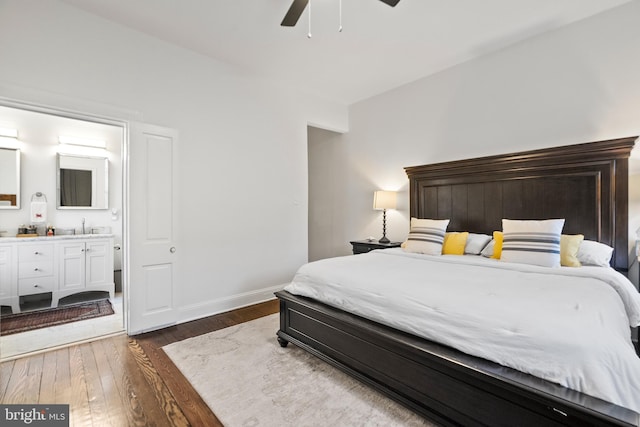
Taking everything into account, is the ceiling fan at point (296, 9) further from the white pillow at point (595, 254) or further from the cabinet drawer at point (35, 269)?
the cabinet drawer at point (35, 269)

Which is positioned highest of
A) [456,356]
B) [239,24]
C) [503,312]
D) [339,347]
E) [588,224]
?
[239,24]

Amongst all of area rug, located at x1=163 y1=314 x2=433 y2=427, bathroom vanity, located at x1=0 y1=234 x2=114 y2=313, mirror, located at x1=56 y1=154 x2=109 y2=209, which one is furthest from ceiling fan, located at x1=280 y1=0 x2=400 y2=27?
mirror, located at x1=56 y1=154 x2=109 y2=209

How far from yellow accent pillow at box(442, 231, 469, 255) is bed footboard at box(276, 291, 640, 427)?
1751 mm

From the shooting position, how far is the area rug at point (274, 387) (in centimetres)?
178

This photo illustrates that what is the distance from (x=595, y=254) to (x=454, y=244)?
1.17 metres

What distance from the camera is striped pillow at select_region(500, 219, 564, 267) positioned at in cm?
253

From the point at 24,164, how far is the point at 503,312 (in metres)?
5.67

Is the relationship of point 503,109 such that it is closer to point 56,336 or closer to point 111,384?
point 111,384

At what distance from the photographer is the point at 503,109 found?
137 inches

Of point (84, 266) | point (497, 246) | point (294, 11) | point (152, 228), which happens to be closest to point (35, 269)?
point (84, 266)

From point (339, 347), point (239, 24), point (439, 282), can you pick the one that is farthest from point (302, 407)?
point (239, 24)

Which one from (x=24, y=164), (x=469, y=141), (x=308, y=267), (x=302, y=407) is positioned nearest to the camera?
(x=302, y=407)

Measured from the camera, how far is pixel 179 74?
11.0ft

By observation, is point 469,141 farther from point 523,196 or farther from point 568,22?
point 568,22
